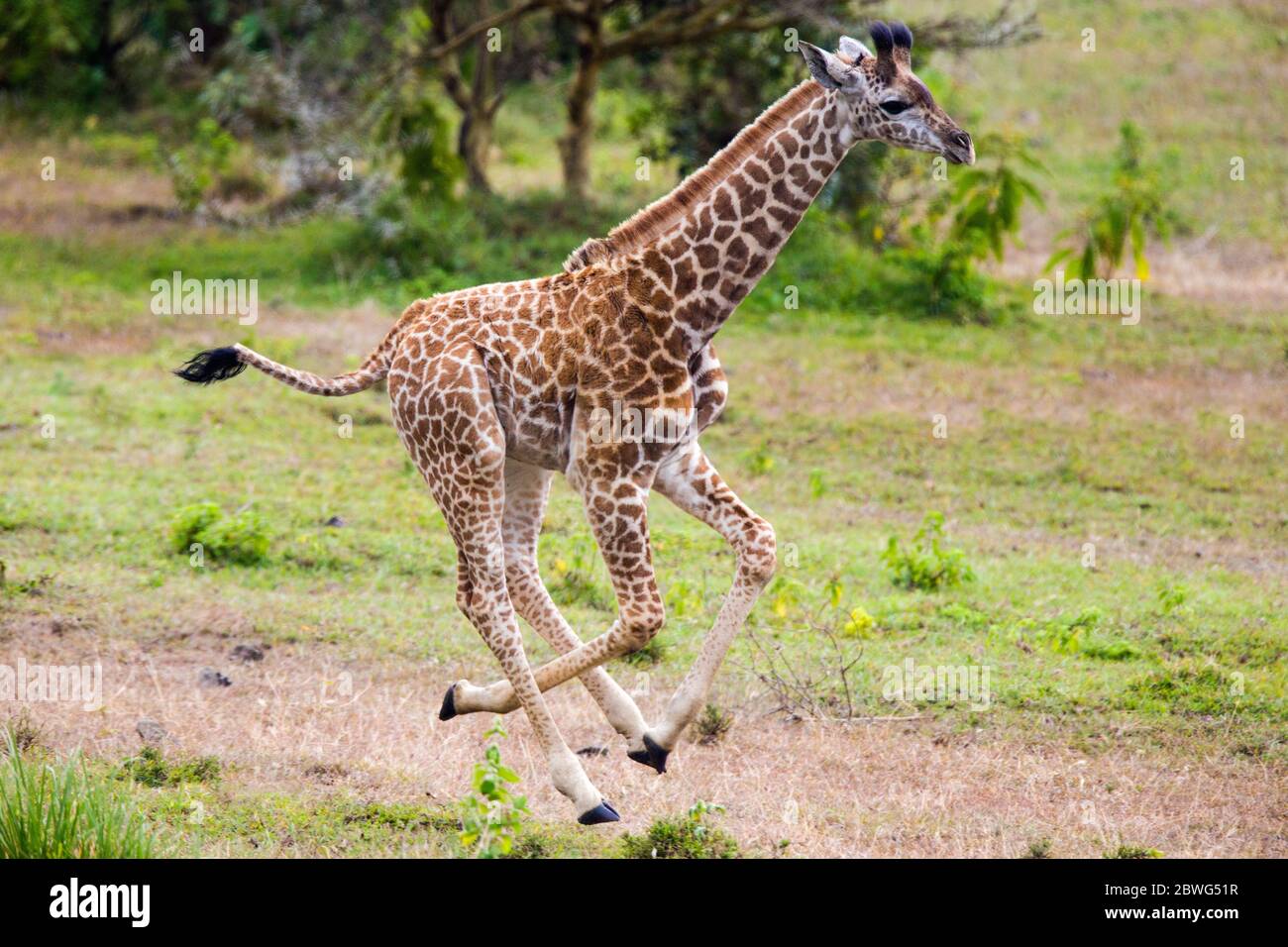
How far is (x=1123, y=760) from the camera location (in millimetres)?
7418

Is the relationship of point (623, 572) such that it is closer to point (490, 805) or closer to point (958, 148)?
point (490, 805)

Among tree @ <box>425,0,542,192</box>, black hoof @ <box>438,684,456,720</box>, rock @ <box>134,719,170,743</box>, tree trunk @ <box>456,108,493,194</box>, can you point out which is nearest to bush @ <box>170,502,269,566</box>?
rock @ <box>134,719,170,743</box>

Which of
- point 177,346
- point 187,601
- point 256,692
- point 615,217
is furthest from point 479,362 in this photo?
point 615,217

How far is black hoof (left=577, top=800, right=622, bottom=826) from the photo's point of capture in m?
6.27

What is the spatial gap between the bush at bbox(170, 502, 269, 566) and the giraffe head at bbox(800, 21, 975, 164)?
17.4 feet

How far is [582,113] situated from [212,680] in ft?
39.7

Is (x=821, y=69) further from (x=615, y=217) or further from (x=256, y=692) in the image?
(x=615, y=217)

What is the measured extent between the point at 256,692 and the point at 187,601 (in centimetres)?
138

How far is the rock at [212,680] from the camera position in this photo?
26.8 ft

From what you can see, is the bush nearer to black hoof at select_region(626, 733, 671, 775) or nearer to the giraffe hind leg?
the giraffe hind leg

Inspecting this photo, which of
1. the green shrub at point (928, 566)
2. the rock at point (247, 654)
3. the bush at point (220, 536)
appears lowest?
the rock at point (247, 654)

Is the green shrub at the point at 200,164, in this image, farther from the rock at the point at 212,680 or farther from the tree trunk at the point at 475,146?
the rock at the point at 212,680

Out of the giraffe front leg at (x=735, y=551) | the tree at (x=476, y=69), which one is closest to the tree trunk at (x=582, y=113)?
the tree at (x=476, y=69)

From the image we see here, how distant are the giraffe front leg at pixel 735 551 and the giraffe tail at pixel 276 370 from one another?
4.52 ft
